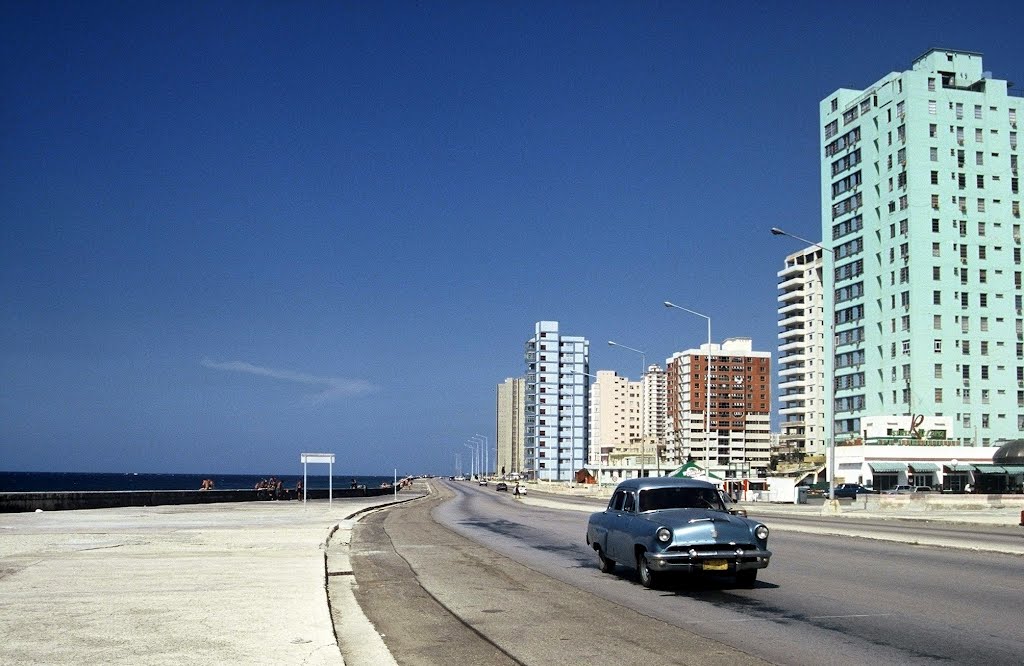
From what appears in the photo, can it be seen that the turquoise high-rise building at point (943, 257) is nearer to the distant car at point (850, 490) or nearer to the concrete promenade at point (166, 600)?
the distant car at point (850, 490)

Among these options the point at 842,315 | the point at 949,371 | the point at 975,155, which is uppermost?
the point at 975,155

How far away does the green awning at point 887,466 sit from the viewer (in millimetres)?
95062

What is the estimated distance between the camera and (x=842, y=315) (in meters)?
121

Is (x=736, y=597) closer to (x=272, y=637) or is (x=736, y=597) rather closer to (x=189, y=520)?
(x=272, y=637)

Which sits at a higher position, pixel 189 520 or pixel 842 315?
pixel 842 315

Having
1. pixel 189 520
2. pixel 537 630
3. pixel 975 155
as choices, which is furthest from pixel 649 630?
pixel 975 155

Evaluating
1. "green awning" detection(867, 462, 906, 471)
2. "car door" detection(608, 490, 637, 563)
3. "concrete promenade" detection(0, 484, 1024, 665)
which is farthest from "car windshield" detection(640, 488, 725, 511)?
"green awning" detection(867, 462, 906, 471)

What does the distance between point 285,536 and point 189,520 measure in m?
9.41

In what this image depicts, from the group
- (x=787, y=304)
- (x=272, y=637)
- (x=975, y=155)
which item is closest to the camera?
(x=272, y=637)

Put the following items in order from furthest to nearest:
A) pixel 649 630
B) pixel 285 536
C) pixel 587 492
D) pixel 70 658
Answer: pixel 587 492 < pixel 285 536 < pixel 649 630 < pixel 70 658

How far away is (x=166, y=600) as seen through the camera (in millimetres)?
12047

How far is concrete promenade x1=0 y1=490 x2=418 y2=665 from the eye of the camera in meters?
8.76

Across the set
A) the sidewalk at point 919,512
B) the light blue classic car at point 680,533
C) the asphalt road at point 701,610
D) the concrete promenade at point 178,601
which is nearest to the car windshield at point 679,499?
the light blue classic car at point 680,533

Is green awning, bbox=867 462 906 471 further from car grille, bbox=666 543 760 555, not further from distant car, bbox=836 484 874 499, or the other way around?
car grille, bbox=666 543 760 555
